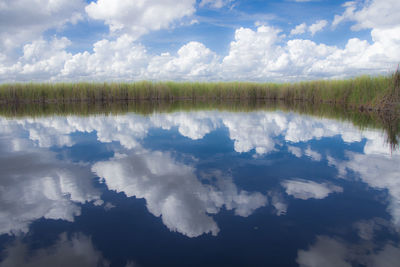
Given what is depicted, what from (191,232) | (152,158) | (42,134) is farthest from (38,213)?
(42,134)

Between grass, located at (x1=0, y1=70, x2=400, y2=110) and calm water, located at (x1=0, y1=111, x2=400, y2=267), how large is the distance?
10165 mm

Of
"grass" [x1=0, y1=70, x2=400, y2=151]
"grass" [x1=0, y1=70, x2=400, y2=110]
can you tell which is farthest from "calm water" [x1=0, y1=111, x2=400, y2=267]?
"grass" [x1=0, y1=70, x2=400, y2=110]

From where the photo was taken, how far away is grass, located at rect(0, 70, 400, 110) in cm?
1427

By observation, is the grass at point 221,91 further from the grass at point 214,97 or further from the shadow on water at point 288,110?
the shadow on water at point 288,110

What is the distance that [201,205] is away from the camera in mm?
3102

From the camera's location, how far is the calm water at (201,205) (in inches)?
88.0

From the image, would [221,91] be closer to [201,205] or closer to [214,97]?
[214,97]

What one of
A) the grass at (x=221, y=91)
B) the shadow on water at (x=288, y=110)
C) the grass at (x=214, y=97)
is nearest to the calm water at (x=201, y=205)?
the shadow on water at (x=288, y=110)

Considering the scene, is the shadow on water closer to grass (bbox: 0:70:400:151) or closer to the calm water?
grass (bbox: 0:70:400:151)

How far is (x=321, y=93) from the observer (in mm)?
22531

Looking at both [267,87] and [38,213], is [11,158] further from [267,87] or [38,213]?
[267,87]

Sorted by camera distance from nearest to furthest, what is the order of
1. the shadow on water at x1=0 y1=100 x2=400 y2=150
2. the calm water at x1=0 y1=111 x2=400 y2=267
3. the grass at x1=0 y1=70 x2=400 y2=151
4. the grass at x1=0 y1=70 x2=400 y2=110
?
1. the calm water at x1=0 y1=111 x2=400 y2=267
2. the shadow on water at x1=0 y1=100 x2=400 y2=150
3. the grass at x1=0 y1=70 x2=400 y2=151
4. the grass at x1=0 y1=70 x2=400 y2=110

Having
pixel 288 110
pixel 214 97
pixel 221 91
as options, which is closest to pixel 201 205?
pixel 288 110

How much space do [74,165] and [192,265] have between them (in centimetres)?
364
